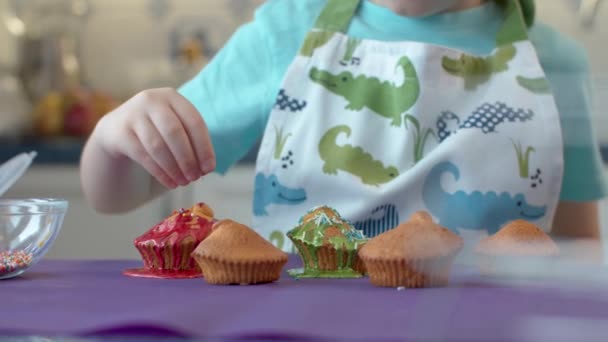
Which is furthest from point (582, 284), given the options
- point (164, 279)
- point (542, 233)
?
point (164, 279)

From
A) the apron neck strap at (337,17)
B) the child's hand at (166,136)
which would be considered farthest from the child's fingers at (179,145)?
the apron neck strap at (337,17)

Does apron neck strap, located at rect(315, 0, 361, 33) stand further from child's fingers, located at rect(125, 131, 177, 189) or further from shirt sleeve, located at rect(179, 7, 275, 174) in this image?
child's fingers, located at rect(125, 131, 177, 189)

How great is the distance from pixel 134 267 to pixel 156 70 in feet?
2.91

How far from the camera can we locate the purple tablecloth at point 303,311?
0.85 feet

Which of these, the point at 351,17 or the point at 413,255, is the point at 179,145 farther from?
the point at 351,17

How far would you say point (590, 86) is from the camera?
17.8 inches

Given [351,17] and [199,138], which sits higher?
[351,17]

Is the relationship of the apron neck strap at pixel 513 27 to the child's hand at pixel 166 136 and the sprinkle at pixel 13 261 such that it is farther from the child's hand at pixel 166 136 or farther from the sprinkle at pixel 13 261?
the sprinkle at pixel 13 261

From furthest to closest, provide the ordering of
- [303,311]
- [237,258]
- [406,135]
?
[406,135], [237,258], [303,311]

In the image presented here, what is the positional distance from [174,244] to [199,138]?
0.06 meters

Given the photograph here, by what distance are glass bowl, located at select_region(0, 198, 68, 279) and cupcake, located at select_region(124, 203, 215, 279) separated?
5 centimetres

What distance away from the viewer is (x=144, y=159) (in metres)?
0.49

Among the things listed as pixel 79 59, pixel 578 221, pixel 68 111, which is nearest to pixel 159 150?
pixel 578 221

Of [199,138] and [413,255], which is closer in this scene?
[413,255]
